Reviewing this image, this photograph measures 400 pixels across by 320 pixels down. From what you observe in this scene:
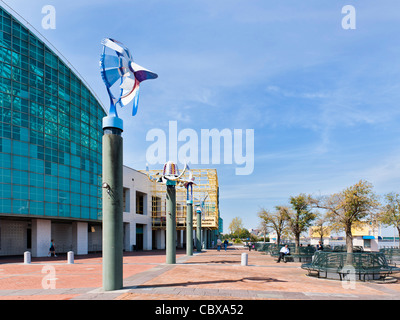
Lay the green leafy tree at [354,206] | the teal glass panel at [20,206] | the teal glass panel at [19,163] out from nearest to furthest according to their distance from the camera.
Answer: the green leafy tree at [354,206], the teal glass panel at [20,206], the teal glass panel at [19,163]

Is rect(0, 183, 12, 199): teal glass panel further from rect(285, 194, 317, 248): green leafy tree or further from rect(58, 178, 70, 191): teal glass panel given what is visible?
rect(285, 194, 317, 248): green leafy tree

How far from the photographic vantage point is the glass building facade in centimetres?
3344

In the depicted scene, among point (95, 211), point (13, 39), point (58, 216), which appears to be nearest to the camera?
point (13, 39)

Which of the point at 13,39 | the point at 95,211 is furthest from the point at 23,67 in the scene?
the point at 95,211

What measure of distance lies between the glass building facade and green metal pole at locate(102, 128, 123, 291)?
80.7 ft

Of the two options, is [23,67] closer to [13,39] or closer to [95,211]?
[13,39]

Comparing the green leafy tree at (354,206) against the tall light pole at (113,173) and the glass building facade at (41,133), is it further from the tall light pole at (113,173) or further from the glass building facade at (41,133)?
the glass building facade at (41,133)

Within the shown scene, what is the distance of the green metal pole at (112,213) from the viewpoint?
41.3 ft

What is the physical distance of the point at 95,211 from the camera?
147 feet

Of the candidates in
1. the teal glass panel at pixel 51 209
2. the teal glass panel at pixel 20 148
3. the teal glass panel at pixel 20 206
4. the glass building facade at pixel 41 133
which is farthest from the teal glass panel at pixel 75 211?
the teal glass panel at pixel 20 148

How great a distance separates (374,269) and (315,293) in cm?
553

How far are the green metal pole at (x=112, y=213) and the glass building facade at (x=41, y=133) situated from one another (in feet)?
80.7

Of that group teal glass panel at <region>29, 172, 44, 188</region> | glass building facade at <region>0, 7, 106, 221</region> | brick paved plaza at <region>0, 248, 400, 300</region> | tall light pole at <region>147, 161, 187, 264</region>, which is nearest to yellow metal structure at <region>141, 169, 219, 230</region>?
glass building facade at <region>0, 7, 106, 221</region>

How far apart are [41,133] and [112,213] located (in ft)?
89.8
